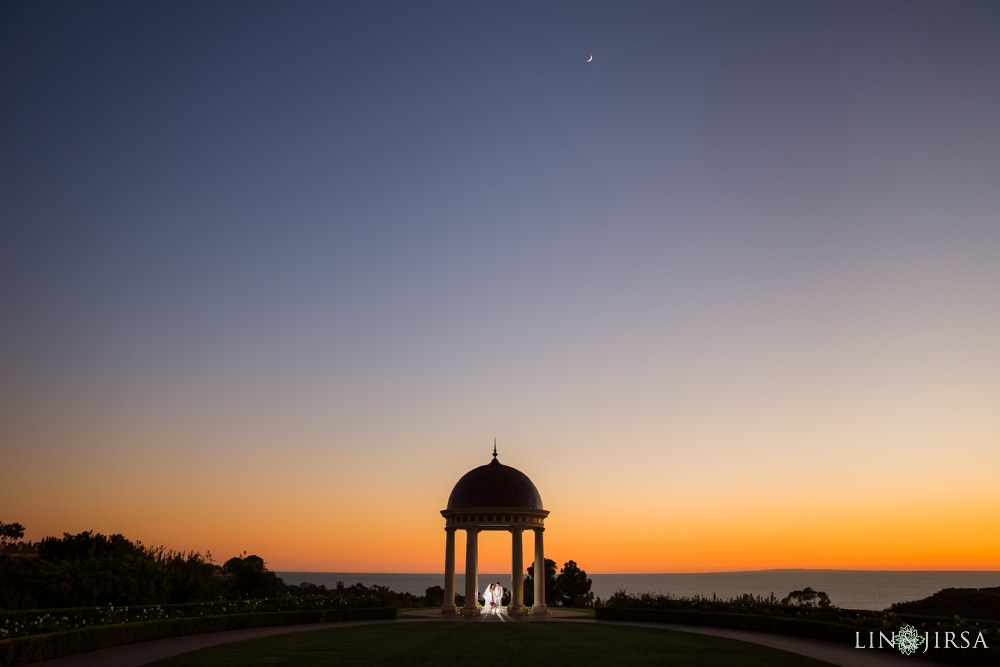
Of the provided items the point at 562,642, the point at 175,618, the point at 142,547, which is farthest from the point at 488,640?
the point at 142,547

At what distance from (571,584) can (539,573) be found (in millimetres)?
18545

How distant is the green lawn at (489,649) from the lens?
22109mm

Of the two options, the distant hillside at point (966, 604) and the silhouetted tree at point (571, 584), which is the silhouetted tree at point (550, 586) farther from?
the distant hillside at point (966, 604)

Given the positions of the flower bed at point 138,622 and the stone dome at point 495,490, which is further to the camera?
the stone dome at point 495,490

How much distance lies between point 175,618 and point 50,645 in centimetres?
778

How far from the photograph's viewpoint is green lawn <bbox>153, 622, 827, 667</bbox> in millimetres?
22109

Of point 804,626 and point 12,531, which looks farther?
point 12,531

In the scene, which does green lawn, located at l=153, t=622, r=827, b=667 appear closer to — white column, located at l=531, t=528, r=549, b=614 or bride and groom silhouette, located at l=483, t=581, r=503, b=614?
white column, located at l=531, t=528, r=549, b=614

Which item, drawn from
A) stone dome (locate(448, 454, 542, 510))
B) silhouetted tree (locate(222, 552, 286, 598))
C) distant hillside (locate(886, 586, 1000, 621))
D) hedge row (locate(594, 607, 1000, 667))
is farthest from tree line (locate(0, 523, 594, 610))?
distant hillside (locate(886, 586, 1000, 621))

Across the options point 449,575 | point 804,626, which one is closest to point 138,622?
point 449,575

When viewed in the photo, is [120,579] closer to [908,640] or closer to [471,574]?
[471,574]

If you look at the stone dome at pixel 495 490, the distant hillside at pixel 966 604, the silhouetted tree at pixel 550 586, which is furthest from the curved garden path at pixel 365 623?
the silhouetted tree at pixel 550 586

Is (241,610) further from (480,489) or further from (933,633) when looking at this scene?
(933,633)

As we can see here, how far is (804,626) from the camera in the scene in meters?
29.6
